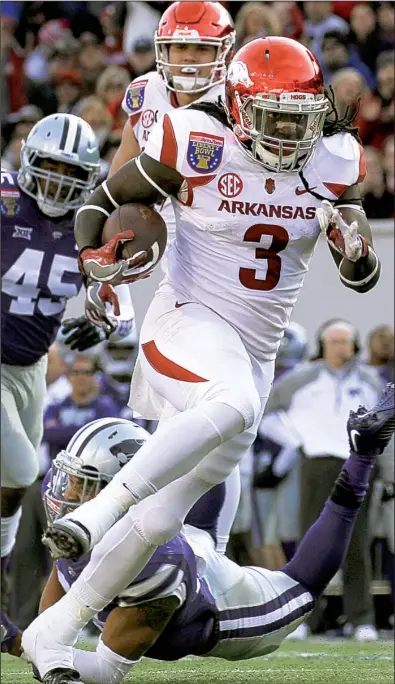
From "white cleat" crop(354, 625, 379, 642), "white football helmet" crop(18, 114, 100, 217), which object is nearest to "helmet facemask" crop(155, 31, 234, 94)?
"white football helmet" crop(18, 114, 100, 217)

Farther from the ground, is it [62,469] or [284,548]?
[62,469]

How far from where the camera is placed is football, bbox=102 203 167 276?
4230 millimetres

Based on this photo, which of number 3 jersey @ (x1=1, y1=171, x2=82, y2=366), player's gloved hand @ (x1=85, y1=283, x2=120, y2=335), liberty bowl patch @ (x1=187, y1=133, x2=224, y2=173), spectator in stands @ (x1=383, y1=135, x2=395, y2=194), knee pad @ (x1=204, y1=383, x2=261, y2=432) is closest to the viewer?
knee pad @ (x1=204, y1=383, x2=261, y2=432)

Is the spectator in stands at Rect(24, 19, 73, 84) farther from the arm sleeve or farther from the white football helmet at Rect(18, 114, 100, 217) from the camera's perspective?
the arm sleeve

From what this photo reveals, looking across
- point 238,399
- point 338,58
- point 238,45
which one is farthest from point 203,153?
point 238,45

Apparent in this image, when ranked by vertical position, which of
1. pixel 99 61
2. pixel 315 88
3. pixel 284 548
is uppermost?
pixel 315 88

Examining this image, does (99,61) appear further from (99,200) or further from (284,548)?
(99,200)

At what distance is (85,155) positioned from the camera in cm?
565

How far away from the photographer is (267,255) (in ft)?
14.4

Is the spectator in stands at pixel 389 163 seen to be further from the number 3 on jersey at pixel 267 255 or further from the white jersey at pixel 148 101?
the number 3 on jersey at pixel 267 255

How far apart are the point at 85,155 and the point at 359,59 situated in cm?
473

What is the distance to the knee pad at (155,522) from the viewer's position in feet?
12.9

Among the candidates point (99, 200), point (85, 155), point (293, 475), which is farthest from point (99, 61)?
point (99, 200)

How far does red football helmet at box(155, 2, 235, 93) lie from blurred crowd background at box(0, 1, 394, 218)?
343 centimetres
